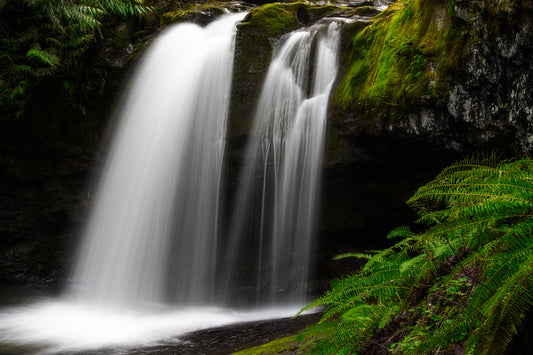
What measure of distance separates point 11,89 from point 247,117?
5.67 m

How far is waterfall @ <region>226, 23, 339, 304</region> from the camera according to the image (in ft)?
23.0

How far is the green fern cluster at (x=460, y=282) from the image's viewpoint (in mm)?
1094

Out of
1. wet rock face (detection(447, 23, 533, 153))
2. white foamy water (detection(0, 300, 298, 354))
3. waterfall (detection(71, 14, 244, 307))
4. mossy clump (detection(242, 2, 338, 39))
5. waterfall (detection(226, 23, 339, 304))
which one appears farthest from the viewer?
mossy clump (detection(242, 2, 338, 39))

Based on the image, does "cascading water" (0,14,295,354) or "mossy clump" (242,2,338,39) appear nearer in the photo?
"cascading water" (0,14,295,354)

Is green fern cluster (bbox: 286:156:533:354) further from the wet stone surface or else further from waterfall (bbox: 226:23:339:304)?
waterfall (bbox: 226:23:339:304)

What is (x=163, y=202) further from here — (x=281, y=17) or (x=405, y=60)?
(x=405, y=60)

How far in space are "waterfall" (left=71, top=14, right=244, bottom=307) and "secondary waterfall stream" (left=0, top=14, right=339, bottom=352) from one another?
2 centimetres

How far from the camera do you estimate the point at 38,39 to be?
27.2 ft

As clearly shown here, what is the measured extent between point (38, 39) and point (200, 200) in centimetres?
562

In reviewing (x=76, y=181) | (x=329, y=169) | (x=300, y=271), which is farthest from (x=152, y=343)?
(x=76, y=181)

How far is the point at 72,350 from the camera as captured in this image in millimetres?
4906

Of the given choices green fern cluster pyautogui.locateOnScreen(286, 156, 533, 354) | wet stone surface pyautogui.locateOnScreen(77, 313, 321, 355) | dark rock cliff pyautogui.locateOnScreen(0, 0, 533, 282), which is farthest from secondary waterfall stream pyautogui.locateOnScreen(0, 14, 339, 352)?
green fern cluster pyautogui.locateOnScreen(286, 156, 533, 354)

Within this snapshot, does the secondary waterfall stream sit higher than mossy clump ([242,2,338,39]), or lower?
lower

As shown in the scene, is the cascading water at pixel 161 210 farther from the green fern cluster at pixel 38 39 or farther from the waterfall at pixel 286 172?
the green fern cluster at pixel 38 39
